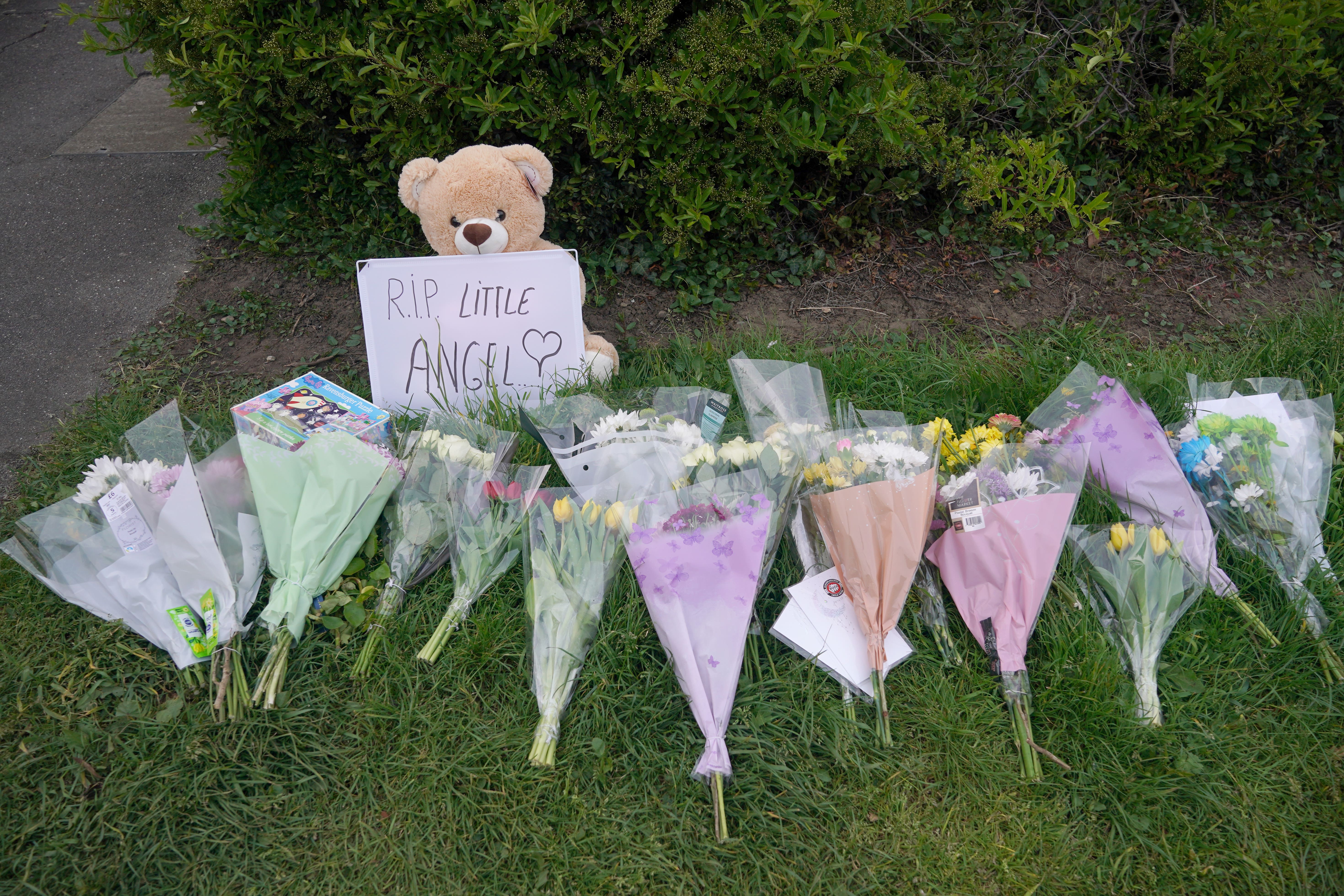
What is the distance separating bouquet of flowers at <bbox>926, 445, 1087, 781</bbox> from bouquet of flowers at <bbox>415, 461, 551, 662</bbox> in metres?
1.05

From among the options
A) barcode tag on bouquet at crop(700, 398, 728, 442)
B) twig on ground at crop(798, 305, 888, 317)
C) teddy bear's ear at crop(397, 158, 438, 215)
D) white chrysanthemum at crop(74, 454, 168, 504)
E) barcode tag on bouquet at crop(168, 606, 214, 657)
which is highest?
teddy bear's ear at crop(397, 158, 438, 215)

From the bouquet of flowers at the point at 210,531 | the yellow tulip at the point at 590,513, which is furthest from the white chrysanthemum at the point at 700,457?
the bouquet of flowers at the point at 210,531

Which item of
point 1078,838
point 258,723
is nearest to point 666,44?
point 258,723

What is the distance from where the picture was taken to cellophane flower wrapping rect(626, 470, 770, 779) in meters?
1.79

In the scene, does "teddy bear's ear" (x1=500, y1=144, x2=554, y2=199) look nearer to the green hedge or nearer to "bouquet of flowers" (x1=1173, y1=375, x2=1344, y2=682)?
the green hedge

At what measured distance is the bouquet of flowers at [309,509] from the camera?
1.96 metres

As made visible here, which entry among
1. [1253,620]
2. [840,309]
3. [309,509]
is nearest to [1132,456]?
[1253,620]

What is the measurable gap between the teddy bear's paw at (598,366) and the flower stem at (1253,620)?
5.99ft

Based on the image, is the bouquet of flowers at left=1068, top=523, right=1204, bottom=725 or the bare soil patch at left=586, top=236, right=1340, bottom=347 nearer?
the bouquet of flowers at left=1068, top=523, right=1204, bottom=725

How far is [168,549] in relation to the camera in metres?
1.86

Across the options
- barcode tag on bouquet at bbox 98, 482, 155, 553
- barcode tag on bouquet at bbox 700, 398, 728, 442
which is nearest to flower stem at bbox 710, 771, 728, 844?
barcode tag on bouquet at bbox 700, 398, 728, 442

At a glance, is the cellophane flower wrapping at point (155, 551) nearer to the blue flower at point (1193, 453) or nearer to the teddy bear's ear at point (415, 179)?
the teddy bear's ear at point (415, 179)

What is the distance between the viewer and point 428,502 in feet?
6.78

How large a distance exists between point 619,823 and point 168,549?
120 cm
